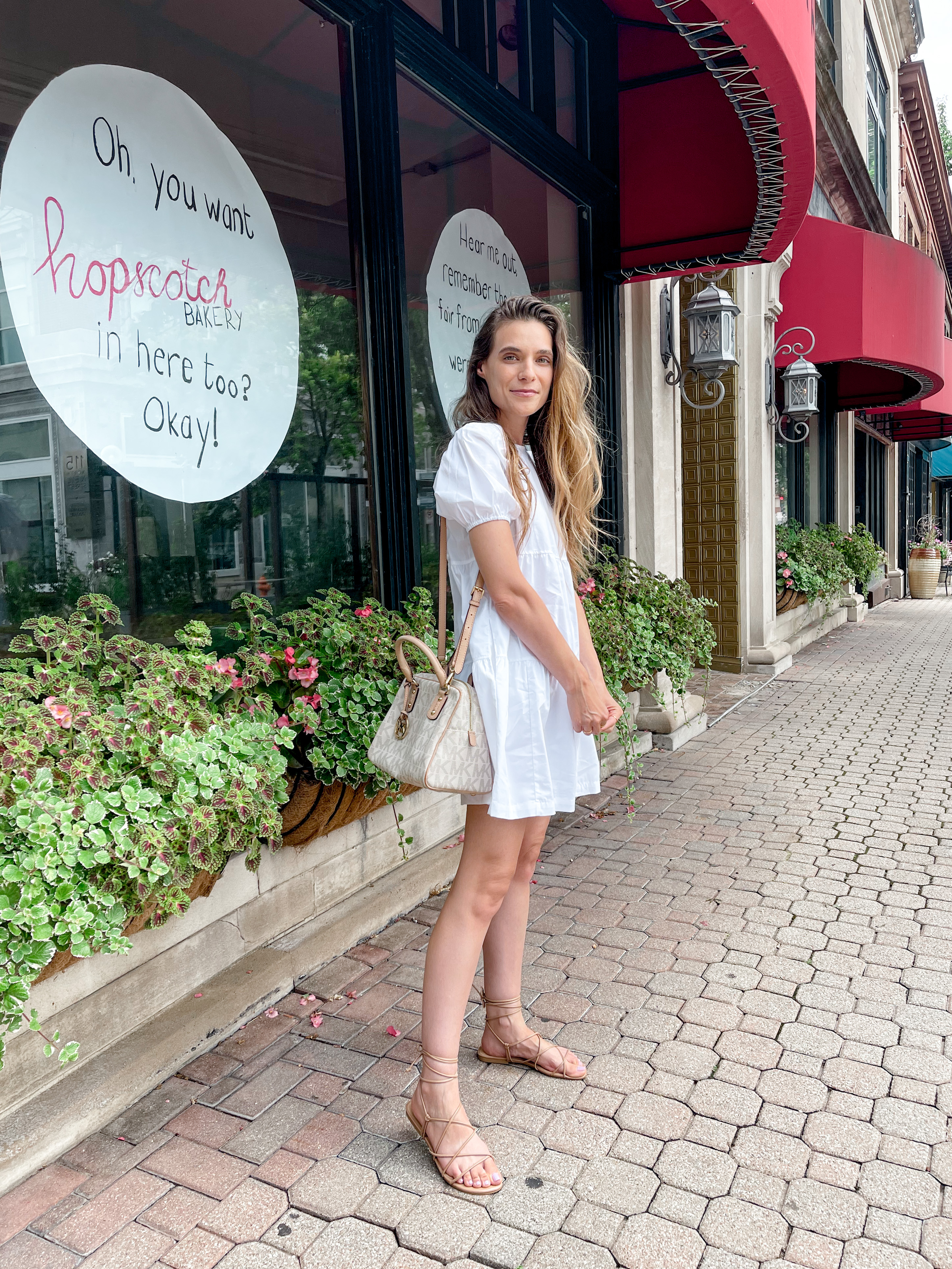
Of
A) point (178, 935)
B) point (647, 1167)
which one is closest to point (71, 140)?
point (178, 935)

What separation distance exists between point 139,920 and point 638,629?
332cm

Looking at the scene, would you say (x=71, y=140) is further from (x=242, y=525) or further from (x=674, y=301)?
(x=674, y=301)

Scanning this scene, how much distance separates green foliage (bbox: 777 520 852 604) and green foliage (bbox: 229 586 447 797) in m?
8.12

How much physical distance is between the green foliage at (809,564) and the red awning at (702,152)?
5.39 m

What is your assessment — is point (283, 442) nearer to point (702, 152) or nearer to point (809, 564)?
point (702, 152)

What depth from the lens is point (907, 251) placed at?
33.7ft

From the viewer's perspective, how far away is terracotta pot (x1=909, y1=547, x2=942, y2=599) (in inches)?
737

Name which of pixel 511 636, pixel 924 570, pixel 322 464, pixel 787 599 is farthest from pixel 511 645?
pixel 924 570

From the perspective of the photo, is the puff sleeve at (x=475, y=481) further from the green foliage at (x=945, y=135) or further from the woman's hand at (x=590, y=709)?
the green foliage at (x=945, y=135)

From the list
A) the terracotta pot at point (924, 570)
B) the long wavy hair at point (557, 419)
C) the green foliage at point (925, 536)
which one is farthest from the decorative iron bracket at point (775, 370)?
the green foliage at point (925, 536)

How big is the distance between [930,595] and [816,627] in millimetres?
8515

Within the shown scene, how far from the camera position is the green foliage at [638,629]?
481 cm

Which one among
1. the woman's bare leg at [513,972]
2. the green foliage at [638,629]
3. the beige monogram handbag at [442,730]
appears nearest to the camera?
the beige monogram handbag at [442,730]

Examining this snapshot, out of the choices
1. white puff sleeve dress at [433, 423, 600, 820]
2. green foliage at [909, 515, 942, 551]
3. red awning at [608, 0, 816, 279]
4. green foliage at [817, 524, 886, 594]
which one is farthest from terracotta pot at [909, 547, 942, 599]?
white puff sleeve dress at [433, 423, 600, 820]
